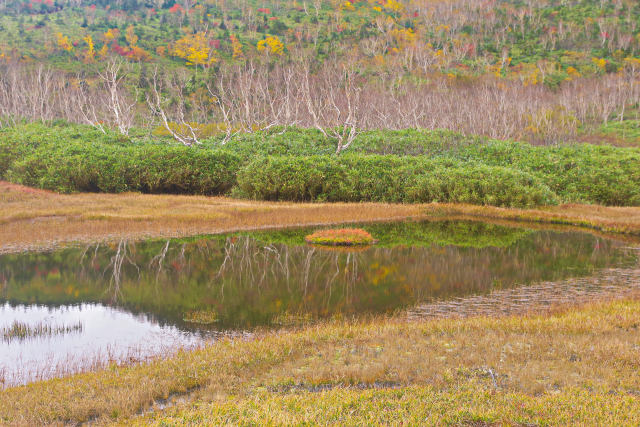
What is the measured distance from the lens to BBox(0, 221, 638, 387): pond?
999 centimetres

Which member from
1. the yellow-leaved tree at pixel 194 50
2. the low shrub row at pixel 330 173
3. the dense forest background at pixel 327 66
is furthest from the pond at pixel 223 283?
the yellow-leaved tree at pixel 194 50

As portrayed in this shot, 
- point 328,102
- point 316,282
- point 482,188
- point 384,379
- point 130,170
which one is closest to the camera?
point 384,379

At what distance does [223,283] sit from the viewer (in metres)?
14.3

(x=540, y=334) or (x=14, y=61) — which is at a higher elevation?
(x=14, y=61)

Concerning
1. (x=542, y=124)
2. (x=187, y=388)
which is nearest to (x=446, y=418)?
(x=187, y=388)

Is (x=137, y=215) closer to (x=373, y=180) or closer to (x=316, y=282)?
(x=316, y=282)

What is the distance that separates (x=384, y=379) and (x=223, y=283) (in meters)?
8.13

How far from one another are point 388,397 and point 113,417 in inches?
138

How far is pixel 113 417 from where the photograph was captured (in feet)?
20.3

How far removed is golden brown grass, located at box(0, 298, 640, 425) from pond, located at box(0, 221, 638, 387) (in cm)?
176

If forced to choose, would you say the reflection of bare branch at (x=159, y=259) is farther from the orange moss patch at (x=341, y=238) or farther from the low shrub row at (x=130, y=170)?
the low shrub row at (x=130, y=170)

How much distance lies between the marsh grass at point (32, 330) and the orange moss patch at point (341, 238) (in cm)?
1074

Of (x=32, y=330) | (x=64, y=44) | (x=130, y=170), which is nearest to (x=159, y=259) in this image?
(x=32, y=330)

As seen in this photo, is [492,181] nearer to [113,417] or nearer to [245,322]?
[245,322]
